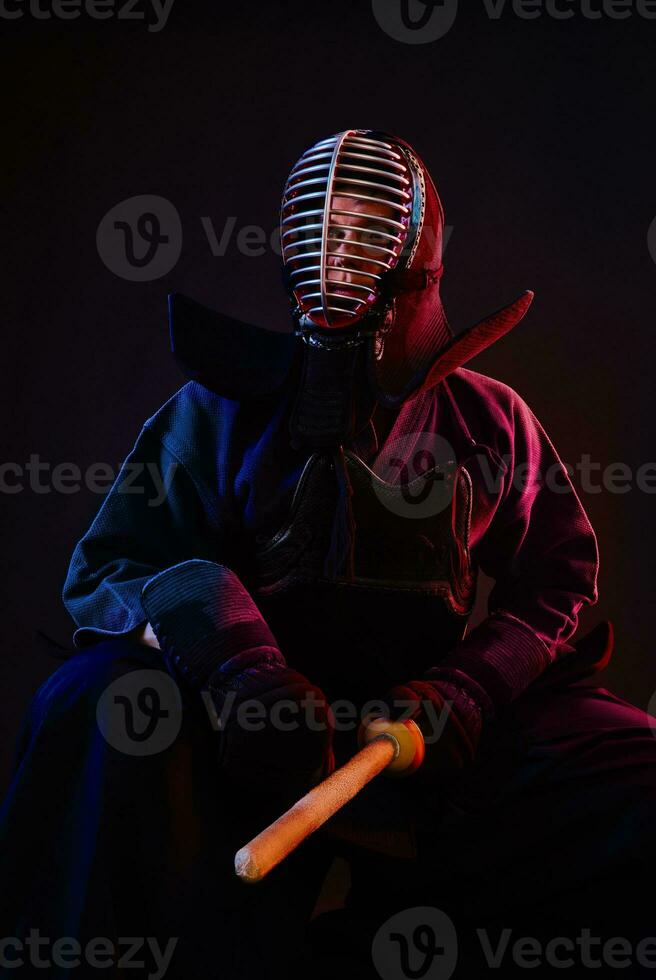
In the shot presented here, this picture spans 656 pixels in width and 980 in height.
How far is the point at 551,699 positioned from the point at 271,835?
1.75 feet

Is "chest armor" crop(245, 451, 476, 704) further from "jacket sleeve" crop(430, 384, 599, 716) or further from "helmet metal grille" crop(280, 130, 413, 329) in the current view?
"helmet metal grille" crop(280, 130, 413, 329)

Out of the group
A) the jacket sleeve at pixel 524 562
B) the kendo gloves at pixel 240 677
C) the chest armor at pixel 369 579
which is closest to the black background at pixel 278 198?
the jacket sleeve at pixel 524 562

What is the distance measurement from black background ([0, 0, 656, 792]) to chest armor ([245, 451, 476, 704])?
27.1 inches

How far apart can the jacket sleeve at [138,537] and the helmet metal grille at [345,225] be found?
27 cm

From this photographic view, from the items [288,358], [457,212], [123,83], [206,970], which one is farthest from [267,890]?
[123,83]

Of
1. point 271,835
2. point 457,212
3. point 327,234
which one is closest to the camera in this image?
point 271,835

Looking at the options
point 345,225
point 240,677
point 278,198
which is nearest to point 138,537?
point 240,677

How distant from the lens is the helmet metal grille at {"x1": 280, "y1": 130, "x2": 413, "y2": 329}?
1279 millimetres

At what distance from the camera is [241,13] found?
203cm

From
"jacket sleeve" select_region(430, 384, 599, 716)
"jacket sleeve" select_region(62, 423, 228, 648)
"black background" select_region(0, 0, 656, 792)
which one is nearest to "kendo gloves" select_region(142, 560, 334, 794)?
"jacket sleeve" select_region(62, 423, 228, 648)

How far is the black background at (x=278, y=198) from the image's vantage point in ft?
6.47

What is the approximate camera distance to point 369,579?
4.39ft

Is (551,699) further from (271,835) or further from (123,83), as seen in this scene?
(123,83)

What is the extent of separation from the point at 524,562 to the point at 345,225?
19.3 inches
